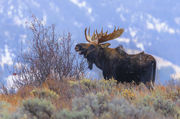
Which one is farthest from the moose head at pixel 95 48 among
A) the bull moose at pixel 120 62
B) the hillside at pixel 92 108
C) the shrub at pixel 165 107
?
the shrub at pixel 165 107

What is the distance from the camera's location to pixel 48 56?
9922 millimetres

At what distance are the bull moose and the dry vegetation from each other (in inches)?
10.0

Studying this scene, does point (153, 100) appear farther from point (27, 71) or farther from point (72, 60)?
point (27, 71)

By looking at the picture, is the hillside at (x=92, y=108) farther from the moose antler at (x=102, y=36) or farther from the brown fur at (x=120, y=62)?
the moose antler at (x=102, y=36)

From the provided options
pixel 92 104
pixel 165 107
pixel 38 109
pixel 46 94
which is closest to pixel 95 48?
pixel 46 94

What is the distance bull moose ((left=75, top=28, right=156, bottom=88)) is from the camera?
7957 millimetres

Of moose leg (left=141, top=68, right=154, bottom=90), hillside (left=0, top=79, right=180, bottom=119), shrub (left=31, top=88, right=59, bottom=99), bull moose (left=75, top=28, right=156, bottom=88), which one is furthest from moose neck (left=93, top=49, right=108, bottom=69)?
shrub (left=31, top=88, right=59, bottom=99)

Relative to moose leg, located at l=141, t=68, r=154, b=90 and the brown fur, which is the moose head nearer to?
the brown fur

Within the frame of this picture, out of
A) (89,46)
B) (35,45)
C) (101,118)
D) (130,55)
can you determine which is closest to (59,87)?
(89,46)

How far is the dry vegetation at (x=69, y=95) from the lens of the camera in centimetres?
466

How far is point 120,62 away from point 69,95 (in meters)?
1.85

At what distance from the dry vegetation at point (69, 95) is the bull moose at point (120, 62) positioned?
253 mm

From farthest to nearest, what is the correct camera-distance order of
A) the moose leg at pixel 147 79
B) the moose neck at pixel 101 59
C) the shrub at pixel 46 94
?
the moose neck at pixel 101 59, the moose leg at pixel 147 79, the shrub at pixel 46 94

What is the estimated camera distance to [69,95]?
708cm
